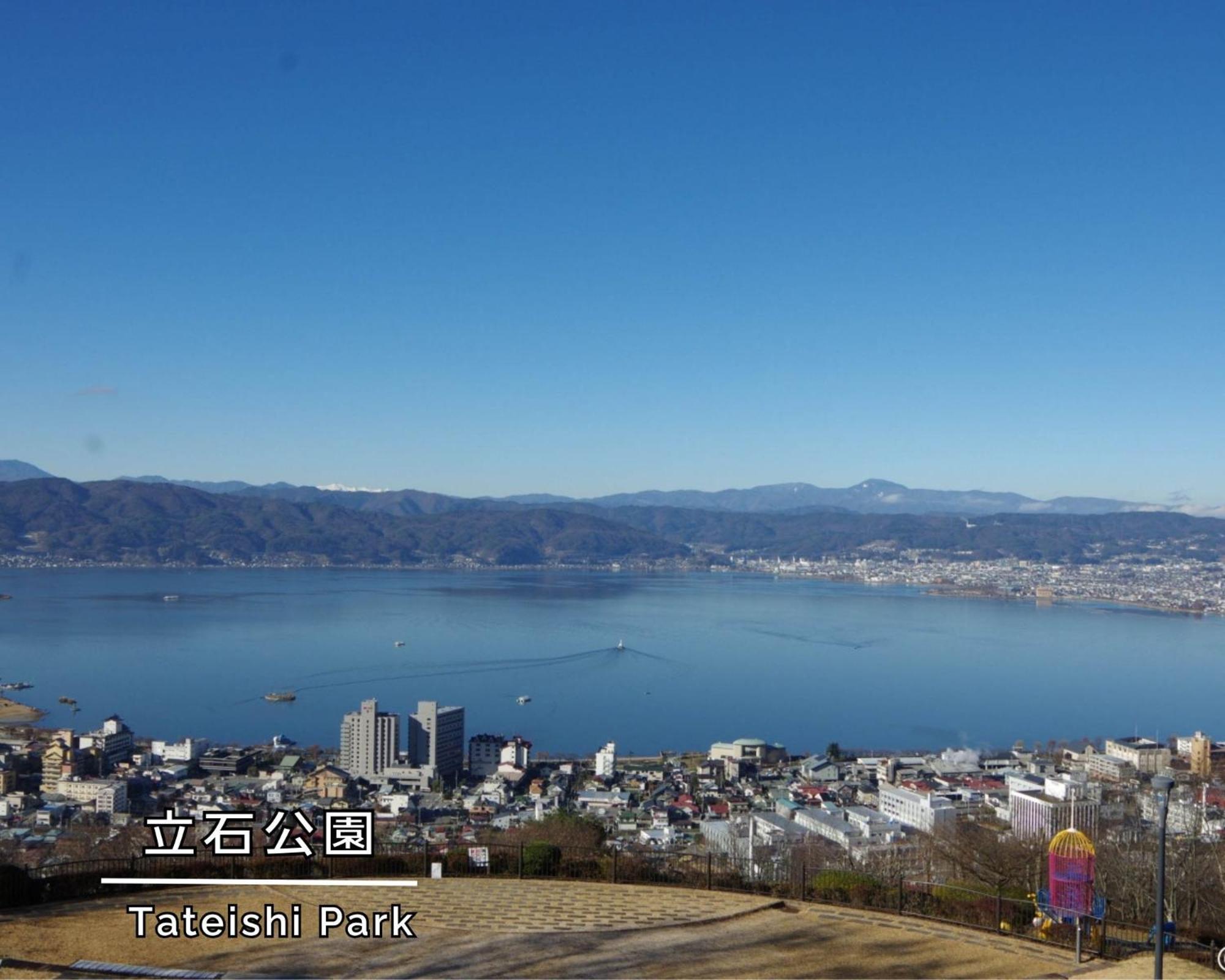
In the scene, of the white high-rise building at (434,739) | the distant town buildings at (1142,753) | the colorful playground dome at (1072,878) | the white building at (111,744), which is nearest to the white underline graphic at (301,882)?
the colorful playground dome at (1072,878)

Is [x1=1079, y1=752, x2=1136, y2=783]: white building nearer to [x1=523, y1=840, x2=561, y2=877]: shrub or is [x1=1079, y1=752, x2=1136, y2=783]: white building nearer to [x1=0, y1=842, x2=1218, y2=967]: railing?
[x1=0, y1=842, x2=1218, y2=967]: railing

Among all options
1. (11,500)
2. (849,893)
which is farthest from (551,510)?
(849,893)

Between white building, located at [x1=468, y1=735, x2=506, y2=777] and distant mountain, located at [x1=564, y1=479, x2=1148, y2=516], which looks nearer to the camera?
white building, located at [x1=468, y1=735, x2=506, y2=777]

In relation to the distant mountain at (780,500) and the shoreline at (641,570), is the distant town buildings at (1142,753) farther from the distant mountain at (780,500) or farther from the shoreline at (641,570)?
the distant mountain at (780,500)

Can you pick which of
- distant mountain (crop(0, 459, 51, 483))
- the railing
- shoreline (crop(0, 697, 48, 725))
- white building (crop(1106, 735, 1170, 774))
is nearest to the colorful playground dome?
the railing

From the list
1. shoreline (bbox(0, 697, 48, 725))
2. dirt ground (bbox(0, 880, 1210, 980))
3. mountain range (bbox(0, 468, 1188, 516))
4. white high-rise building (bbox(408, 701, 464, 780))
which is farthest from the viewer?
mountain range (bbox(0, 468, 1188, 516))

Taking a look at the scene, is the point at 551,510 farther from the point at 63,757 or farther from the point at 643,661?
the point at 63,757

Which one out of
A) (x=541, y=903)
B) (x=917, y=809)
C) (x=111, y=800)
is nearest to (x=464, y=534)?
(x=111, y=800)

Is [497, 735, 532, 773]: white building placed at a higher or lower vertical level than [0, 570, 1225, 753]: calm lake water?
higher
